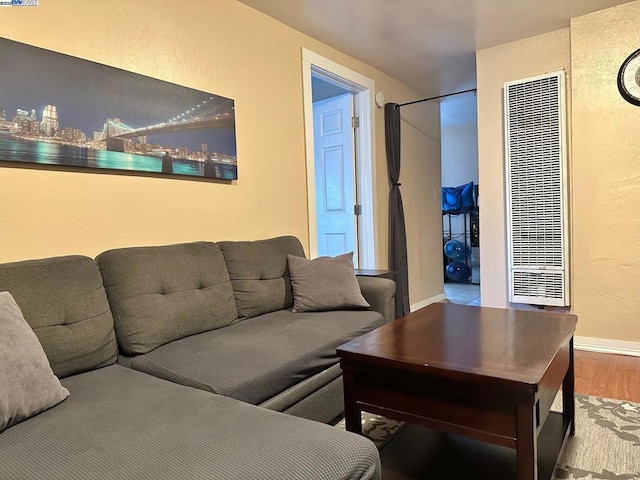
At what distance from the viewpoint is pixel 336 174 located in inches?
159

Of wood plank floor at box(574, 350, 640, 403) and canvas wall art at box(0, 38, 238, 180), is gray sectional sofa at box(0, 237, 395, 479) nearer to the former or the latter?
canvas wall art at box(0, 38, 238, 180)

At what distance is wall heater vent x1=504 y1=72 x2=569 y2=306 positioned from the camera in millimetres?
3230

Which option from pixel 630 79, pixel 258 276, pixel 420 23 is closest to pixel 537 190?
pixel 630 79

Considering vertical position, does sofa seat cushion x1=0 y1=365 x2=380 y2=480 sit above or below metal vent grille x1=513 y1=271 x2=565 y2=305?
above

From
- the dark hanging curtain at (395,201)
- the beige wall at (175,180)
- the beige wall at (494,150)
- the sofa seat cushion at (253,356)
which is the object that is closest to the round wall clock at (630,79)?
the beige wall at (494,150)

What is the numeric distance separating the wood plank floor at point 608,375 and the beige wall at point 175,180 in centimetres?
204

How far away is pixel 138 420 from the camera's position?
3.73 ft

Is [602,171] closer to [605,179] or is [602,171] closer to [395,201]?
[605,179]

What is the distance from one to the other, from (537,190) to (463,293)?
8.37 feet

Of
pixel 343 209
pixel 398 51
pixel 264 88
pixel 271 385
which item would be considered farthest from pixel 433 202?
pixel 271 385

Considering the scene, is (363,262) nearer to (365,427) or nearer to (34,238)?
(365,427)

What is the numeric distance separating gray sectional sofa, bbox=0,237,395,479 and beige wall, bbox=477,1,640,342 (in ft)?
5.52

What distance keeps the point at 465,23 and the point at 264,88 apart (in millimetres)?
1536

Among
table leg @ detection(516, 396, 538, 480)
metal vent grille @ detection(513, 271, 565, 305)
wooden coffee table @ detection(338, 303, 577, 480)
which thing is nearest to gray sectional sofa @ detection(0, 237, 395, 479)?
wooden coffee table @ detection(338, 303, 577, 480)
